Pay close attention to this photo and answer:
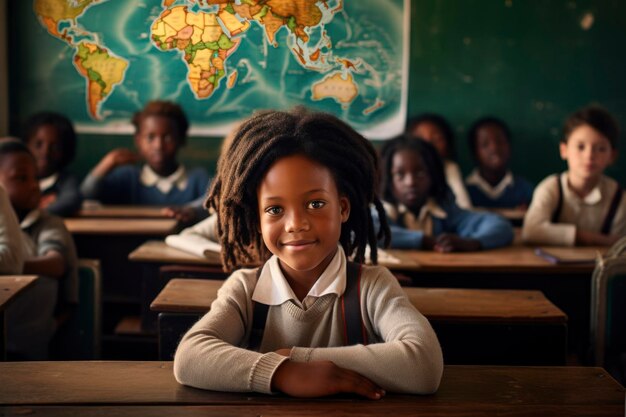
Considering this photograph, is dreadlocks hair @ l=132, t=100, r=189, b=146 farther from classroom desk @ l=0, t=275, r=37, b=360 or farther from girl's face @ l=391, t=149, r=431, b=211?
classroom desk @ l=0, t=275, r=37, b=360

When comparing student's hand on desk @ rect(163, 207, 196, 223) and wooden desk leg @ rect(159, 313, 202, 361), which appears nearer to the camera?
wooden desk leg @ rect(159, 313, 202, 361)

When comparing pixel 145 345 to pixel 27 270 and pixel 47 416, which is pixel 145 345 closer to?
pixel 27 270

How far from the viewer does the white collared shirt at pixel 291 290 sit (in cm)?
164

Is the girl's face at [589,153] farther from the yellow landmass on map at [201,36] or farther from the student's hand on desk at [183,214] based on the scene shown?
the yellow landmass on map at [201,36]

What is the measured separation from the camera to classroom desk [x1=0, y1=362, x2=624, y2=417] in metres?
1.34

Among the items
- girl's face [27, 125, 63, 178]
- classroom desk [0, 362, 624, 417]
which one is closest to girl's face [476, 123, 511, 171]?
girl's face [27, 125, 63, 178]

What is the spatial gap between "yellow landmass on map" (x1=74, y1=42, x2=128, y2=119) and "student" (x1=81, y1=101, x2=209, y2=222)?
8.78ft

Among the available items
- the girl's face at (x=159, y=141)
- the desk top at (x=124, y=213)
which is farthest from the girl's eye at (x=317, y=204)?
the girl's face at (x=159, y=141)

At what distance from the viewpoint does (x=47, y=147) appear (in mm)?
4465

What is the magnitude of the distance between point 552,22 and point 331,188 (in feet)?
15.0

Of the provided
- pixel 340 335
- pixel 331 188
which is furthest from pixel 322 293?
pixel 331 188

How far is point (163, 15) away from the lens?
1.72 metres

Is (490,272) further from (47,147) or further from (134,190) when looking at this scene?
(47,147)

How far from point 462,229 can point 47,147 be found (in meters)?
2.43
